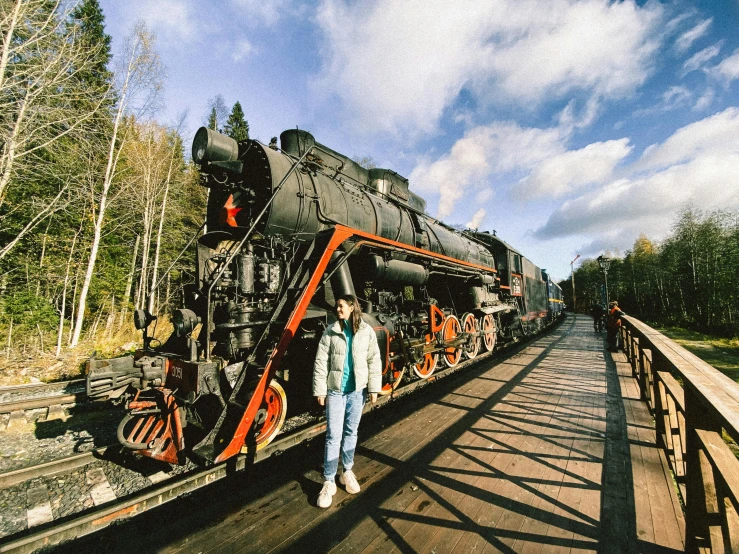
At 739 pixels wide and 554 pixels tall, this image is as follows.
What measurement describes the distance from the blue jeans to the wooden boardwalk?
25 cm

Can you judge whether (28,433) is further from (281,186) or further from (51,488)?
(281,186)

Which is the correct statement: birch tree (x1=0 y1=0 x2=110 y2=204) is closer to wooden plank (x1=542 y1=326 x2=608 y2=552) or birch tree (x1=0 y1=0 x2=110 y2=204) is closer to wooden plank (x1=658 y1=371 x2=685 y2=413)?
wooden plank (x1=542 y1=326 x2=608 y2=552)

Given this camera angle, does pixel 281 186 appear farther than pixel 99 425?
No

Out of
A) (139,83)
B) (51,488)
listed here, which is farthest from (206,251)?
(139,83)

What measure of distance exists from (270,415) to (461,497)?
2049mm

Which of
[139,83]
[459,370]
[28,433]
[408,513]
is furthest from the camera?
[139,83]

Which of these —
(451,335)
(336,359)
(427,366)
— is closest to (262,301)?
(336,359)

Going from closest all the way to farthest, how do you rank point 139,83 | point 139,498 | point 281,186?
point 139,498
point 281,186
point 139,83

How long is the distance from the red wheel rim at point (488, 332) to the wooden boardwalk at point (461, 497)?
477 cm

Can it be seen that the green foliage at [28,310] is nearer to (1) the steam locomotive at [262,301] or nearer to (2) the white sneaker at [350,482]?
(1) the steam locomotive at [262,301]

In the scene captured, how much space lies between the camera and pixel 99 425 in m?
4.91

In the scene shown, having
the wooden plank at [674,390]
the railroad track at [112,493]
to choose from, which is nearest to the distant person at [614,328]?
the wooden plank at [674,390]

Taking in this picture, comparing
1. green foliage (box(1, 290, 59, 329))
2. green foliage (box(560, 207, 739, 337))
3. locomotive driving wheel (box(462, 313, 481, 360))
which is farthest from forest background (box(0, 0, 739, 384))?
green foliage (box(560, 207, 739, 337))

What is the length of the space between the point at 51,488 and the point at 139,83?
13023 millimetres
